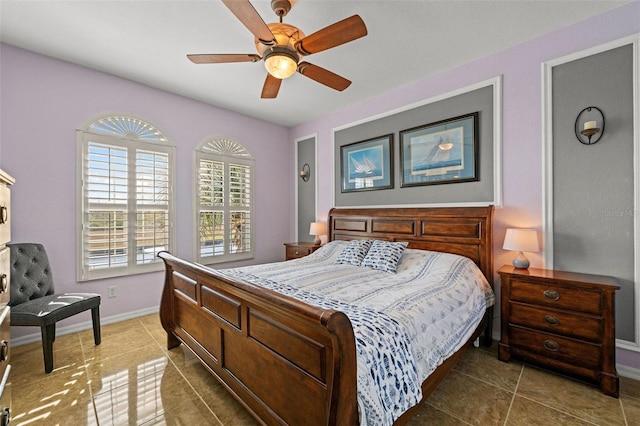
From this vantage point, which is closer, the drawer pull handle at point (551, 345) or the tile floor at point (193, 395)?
the tile floor at point (193, 395)

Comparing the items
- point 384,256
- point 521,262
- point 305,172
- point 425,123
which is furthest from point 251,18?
point 305,172

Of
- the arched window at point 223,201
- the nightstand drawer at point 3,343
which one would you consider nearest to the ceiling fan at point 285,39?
the nightstand drawer at point 3,343

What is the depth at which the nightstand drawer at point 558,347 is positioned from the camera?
2.05 m

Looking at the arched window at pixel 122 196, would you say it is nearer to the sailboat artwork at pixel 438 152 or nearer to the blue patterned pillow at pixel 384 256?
the blue patterned pillow at pixel 384 256

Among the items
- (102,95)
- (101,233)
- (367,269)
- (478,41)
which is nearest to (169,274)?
(101,233)

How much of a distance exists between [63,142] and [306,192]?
3.18m

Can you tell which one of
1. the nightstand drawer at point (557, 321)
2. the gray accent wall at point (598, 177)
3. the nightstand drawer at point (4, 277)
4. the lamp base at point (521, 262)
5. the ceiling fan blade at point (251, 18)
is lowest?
the nightstand drawer at point (557, 321)

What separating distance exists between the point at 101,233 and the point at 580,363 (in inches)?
183

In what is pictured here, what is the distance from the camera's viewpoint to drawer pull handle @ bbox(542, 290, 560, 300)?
219 centimetres

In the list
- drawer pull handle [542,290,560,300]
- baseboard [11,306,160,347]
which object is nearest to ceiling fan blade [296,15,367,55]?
drawer pull handle [542,290,560,300]

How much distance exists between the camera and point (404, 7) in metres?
2.21

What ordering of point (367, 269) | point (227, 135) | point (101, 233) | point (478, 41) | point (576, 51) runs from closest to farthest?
point (576, 51), point (478, 41), point (367, 269), point (101, 233), point (227, 135)

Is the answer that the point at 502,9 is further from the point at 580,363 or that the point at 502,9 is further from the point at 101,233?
the point at 101,233

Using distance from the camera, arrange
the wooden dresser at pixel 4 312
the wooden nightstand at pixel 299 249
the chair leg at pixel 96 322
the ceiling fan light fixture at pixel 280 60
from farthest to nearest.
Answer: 1. the wooden nightstand at pixel 299 249
2. the chair leg at pixel 96 322
3. the ceiling fan light fixture at pixel 280 60
4. the wooden dresser at pixel 4 312
